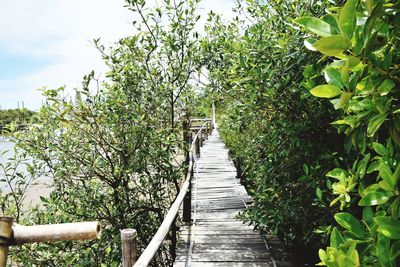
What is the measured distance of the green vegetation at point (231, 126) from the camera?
2.10 meters

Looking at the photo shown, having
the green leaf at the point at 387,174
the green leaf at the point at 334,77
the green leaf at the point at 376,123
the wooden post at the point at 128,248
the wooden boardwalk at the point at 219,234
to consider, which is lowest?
the wooden boardwalk at the point at 219,234

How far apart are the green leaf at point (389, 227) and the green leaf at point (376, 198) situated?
0.23 feet

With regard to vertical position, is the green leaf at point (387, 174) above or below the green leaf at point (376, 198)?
above

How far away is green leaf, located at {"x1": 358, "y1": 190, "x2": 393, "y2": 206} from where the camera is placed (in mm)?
824

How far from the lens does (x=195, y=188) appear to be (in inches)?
266

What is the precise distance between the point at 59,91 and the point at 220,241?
2821mm

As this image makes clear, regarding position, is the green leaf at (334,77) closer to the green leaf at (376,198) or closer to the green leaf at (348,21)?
the green leaf at (348,21)

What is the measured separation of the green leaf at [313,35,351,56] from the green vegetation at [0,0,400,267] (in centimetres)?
19

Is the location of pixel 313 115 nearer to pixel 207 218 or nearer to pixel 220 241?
pixel 220 241

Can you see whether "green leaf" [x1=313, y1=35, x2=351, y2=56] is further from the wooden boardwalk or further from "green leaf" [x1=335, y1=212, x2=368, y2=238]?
the wooden boardwalk

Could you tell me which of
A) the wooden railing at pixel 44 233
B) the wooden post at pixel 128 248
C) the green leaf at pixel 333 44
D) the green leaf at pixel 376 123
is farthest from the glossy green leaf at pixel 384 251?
the wooden post at pixel 128 248

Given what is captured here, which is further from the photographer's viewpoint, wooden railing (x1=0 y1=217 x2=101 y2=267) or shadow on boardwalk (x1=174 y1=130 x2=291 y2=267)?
shadow on boardwalk (x1=174 y1=130 x2=291 y2=267)

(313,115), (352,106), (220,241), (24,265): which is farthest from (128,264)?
(24,265)

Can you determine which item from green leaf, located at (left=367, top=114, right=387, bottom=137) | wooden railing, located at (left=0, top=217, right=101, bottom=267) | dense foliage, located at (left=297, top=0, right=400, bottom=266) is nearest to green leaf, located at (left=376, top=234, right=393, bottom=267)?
dense foliage, located at (left=297, top=0, right=400, bottom=266)
